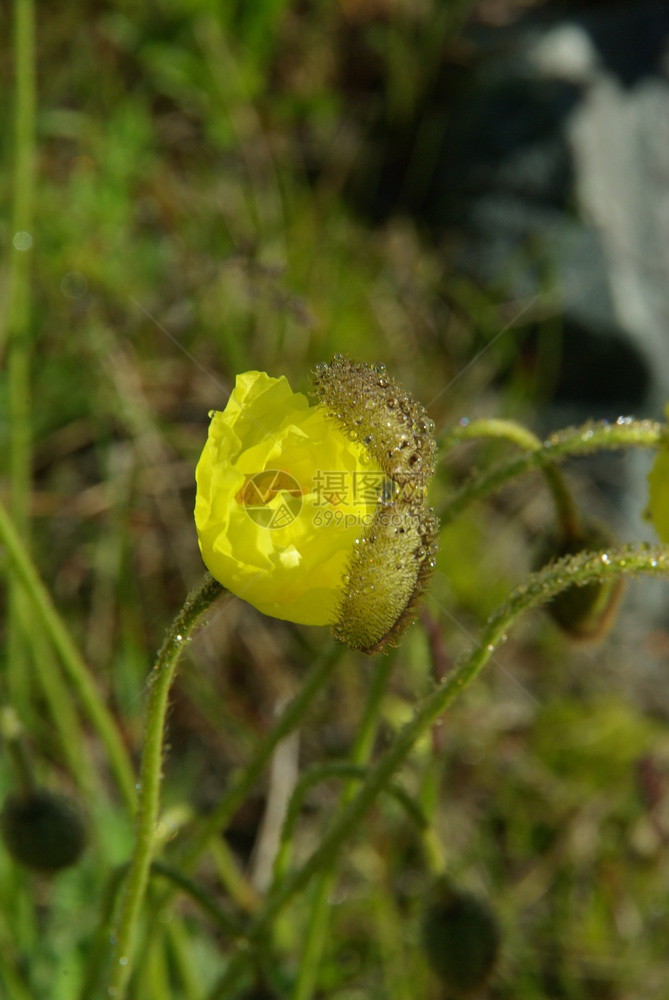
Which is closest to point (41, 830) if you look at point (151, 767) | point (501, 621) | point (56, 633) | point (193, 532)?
point (56, 633)

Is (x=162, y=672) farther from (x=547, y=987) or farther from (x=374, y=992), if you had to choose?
(x=547, y=987)

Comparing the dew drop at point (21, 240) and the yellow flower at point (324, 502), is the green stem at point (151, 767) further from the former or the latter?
the dew drop at point (21, 240)

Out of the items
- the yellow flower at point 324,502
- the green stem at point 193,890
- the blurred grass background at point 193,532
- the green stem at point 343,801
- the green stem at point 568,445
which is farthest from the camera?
the blurred grass background at point 193,532

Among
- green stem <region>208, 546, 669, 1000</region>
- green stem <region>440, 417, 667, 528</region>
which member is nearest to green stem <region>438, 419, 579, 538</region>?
green stem <region>440, 417, 667, 528</region>

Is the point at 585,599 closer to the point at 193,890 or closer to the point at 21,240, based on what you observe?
the point at 193,890
